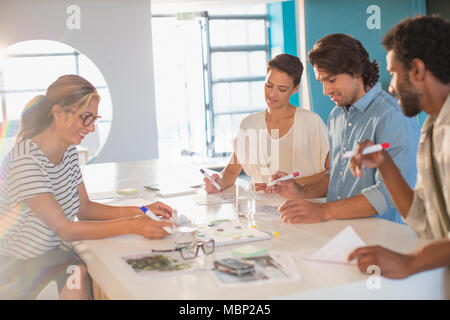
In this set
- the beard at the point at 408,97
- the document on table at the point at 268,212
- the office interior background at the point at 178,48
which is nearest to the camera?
the beard at the point at 408,97

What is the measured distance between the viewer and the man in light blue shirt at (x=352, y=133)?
1.92 meters

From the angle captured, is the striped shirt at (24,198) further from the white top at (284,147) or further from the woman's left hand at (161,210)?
the white top at (284,147)

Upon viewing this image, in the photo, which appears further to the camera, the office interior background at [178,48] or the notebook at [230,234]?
the office interior background at [178,48]

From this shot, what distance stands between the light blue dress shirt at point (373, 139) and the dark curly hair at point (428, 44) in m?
0.51

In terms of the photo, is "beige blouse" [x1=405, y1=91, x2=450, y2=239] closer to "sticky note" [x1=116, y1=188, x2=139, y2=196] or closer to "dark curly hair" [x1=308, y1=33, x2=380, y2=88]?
"dark curly hair" [x1=308, y1=33, x2=380, y2=88]

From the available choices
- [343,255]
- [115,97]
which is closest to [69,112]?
[343,255]

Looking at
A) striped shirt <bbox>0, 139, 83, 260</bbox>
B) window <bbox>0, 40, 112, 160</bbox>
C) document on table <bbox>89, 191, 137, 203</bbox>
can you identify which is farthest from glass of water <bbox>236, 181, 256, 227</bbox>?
window <bbox>0, 40, 112, 160</bbox>

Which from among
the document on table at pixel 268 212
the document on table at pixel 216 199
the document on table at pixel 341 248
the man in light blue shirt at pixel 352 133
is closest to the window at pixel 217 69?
the document on table at pixel 216 199

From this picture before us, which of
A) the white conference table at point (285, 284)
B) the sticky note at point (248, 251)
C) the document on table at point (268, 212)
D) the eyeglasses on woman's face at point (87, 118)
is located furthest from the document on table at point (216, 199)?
the sticky note at point (248, 251)

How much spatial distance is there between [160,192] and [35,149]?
89 cm

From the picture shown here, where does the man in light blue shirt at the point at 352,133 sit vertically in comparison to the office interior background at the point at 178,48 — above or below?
below

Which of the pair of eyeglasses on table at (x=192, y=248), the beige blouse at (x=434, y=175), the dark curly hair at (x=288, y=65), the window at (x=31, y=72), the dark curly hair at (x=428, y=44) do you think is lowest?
the pair of eyeglasses on table at (x=192, y=248)

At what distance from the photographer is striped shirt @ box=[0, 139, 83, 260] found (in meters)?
1.85

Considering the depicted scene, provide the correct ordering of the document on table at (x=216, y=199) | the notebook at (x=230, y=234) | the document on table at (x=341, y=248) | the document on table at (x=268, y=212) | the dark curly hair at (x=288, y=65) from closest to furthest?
the document on table at (x=341, y=248), the notebook at (x=230, y=234), the document on table at (x=268, y=212), the document on table at (x=216, y=199), the dark curly hair at (x=288, y=65)
